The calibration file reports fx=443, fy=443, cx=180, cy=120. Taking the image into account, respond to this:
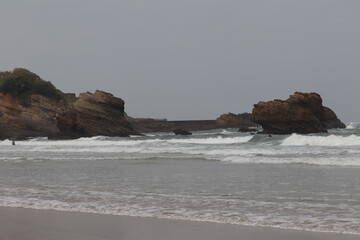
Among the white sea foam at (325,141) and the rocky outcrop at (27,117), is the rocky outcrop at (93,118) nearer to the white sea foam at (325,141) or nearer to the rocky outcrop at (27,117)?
the rocky outcrop at (27,117)

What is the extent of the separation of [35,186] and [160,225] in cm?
622

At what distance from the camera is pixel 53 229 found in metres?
6.08

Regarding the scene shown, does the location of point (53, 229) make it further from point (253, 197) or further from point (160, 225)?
point (253, 197)

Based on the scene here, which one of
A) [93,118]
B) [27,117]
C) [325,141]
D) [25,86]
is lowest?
[325,141]

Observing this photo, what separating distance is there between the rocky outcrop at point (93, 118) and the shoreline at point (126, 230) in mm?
45575

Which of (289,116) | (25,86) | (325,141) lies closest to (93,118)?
(289,116)

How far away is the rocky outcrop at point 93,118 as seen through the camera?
170 feet

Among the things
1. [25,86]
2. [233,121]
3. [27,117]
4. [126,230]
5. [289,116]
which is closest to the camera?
[126,230]

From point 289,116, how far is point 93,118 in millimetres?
22936

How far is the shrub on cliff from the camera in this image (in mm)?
69812

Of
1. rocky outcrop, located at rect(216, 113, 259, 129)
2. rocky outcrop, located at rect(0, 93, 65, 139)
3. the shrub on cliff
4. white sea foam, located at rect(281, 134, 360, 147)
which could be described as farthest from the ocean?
rocky outcrop, located at rect(216, 113, 259, 129)

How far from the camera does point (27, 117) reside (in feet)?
206

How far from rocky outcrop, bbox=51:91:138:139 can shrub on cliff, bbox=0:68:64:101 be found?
1912cm

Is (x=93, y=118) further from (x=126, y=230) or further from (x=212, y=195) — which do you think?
(x=126, y=230)
